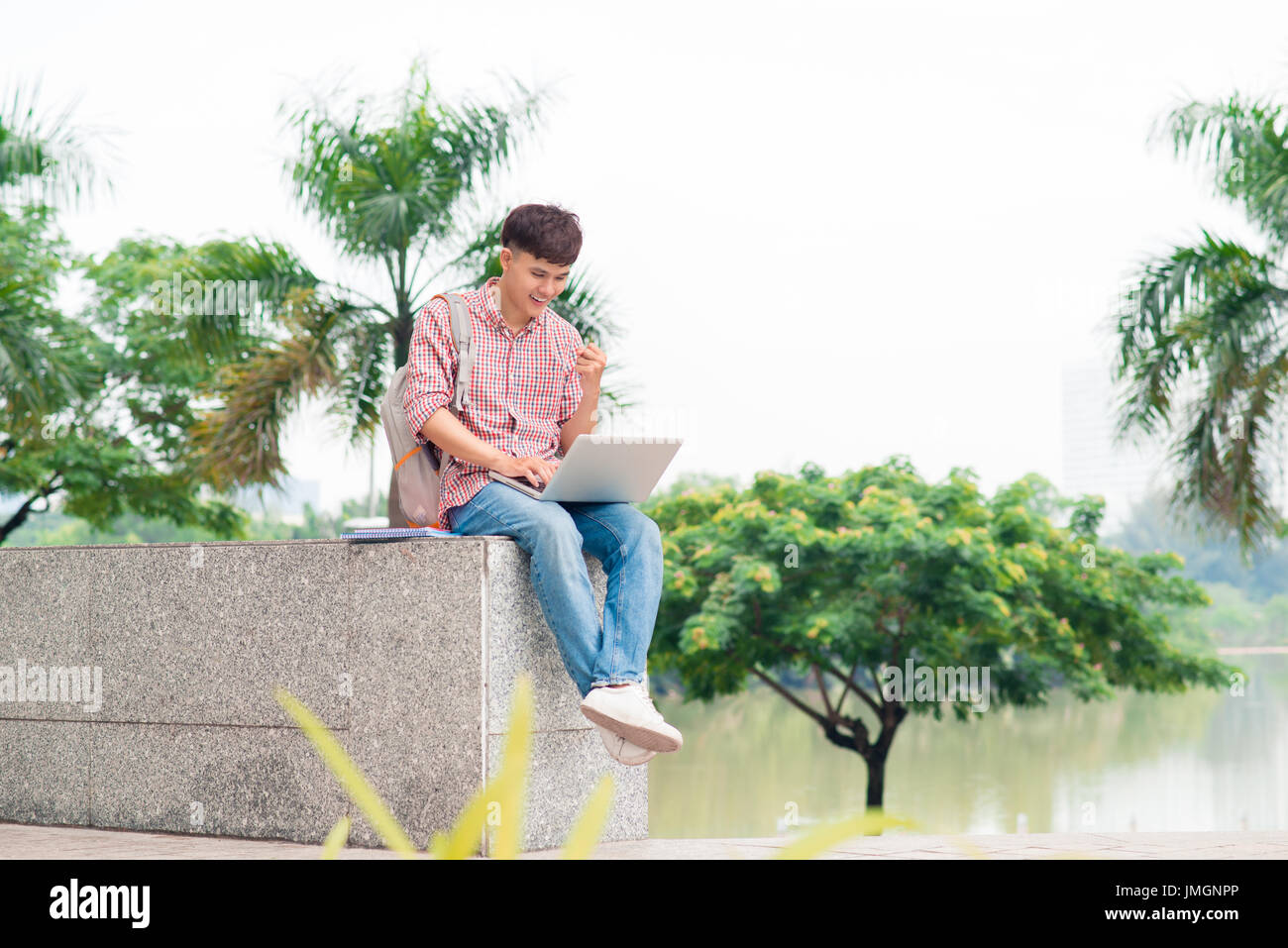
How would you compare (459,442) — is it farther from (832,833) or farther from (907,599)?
(907,599)

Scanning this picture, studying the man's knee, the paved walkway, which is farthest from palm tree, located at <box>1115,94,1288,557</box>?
the man's knee

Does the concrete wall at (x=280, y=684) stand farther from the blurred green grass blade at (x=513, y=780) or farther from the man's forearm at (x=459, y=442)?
the blurred green grass blade at (x=513, y=780)

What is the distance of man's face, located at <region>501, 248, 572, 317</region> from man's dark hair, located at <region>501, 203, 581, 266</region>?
1.0 inches

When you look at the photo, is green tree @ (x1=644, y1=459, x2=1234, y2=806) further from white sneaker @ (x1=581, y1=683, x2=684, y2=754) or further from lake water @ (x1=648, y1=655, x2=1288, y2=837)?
Result: white sneaker @ (x1=581, y1=683, x2=684, y2=754)

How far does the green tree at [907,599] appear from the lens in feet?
61.1

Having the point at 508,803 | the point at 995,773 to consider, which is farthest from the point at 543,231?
the point at 995,773

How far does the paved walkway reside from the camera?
12.7 ft

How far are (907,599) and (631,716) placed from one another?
15879 mm

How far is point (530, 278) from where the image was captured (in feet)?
13.9

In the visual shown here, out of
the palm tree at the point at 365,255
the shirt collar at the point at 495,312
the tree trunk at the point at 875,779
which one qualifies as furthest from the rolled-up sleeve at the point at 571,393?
the tree trunk at the point at 875,779

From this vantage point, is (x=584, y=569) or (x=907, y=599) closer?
(x=584, y=569)

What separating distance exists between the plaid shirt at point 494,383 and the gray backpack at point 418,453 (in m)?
0.02
